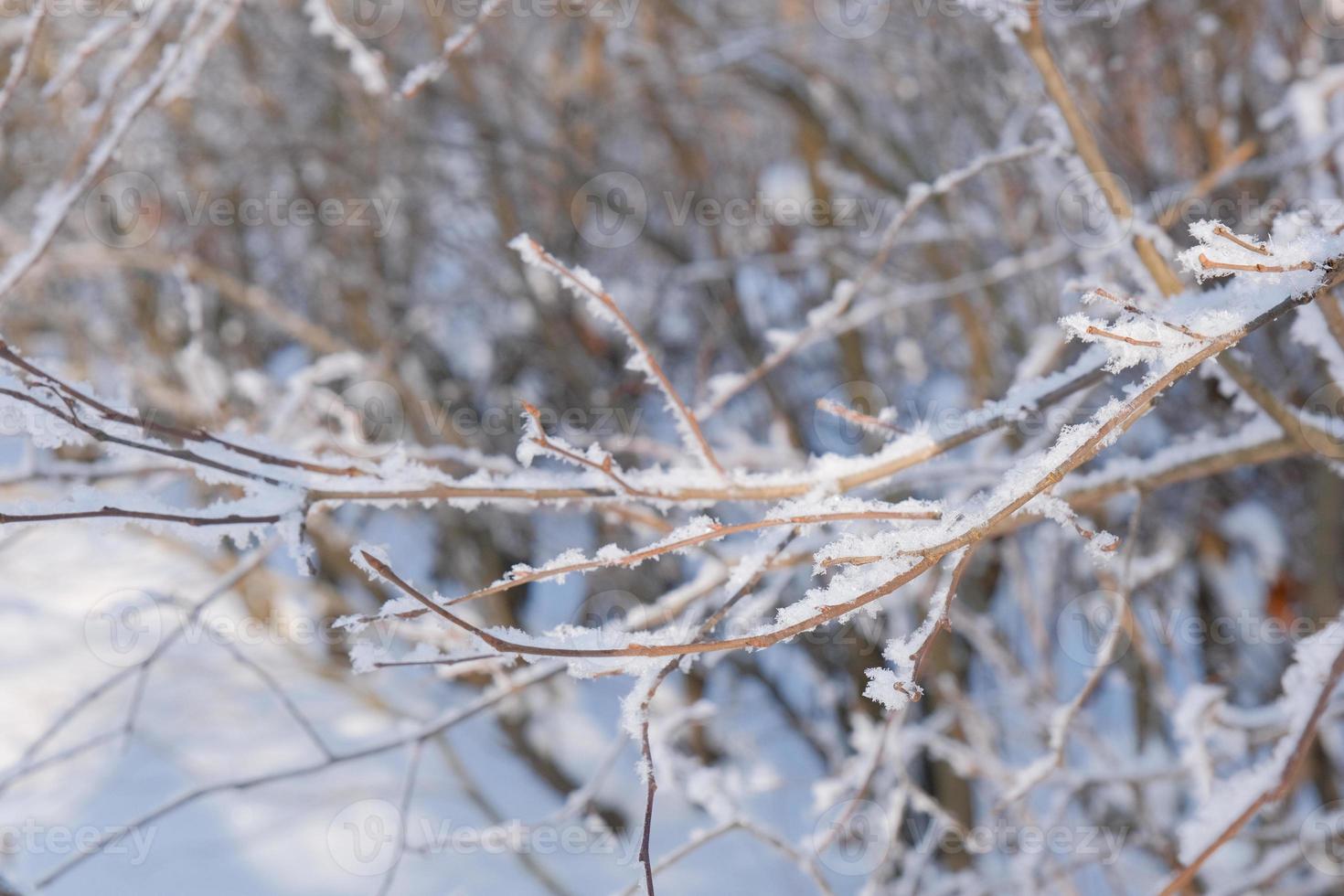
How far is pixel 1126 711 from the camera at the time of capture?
581cm

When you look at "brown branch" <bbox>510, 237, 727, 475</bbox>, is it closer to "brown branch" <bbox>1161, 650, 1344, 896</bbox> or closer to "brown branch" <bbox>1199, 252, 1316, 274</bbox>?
"brown branch" <bbox>1199, 252, 1316, 274</bbox>

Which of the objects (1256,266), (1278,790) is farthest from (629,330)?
(1278,790)

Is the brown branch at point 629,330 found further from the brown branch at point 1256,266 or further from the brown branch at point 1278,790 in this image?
the brown branch at point 1278,790

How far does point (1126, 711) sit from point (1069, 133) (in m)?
5.22

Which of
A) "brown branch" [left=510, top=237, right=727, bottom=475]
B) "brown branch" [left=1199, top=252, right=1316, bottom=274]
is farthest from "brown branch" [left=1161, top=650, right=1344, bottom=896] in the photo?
"brown branch" [left=510, top=237, right=727, bottom=475]

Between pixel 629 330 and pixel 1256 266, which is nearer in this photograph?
pixel 1256 266

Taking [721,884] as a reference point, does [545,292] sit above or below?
above

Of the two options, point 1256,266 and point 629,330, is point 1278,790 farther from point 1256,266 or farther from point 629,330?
point 629,330

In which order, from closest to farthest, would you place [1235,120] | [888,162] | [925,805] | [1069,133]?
[1069,133]
[925,805]
[1235,120]
[888,162]

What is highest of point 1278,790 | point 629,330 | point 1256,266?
point 629,330

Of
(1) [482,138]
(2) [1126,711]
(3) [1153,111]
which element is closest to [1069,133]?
(1) [482,138]

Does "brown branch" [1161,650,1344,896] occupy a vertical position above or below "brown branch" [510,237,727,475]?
below

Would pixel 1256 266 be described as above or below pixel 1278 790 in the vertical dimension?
above

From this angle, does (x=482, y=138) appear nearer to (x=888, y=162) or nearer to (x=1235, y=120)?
(x=888, y=162)
